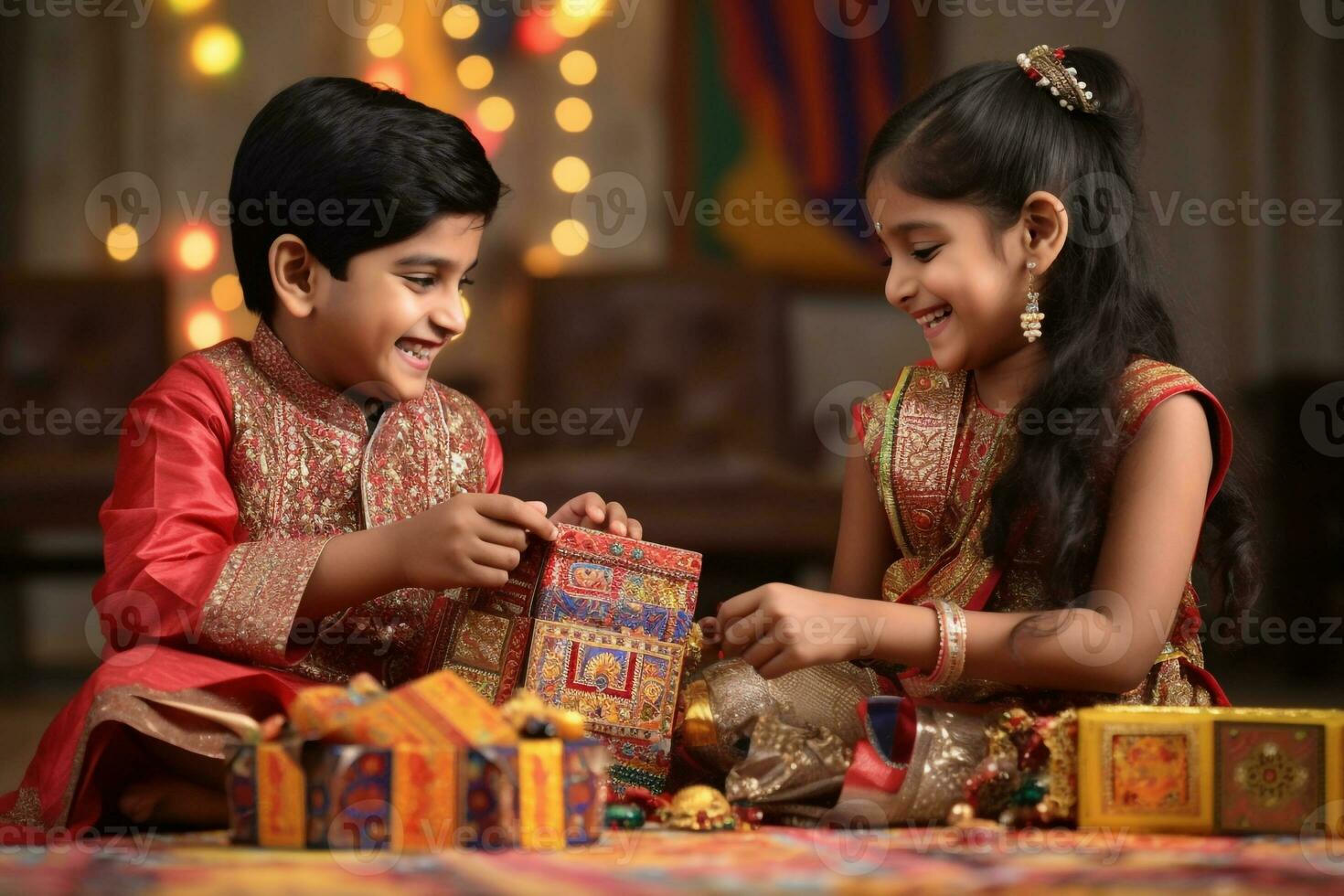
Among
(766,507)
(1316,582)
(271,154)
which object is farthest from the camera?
(1316,582)

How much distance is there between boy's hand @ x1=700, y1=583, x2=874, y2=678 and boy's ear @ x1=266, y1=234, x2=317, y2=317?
574 mm

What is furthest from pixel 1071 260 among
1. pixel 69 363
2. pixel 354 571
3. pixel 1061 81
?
pixel 69 363

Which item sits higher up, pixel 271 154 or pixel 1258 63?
pixel 1258 63

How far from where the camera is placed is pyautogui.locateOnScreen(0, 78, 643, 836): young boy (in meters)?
1.38

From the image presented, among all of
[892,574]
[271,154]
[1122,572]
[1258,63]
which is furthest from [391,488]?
[1258,63]

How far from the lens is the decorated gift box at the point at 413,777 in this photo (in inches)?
43.9

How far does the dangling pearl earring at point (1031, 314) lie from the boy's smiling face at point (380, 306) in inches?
23.0

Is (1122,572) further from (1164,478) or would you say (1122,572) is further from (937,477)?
(937,477)

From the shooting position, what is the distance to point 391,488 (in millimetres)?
1626

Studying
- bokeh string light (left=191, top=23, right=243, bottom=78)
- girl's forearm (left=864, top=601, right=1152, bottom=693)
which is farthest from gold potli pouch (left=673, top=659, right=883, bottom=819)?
bokeh string light (left=191, top=23, right=243, bottom=78)

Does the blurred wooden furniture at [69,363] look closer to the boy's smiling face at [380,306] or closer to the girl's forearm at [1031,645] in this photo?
the boy's smiling face at [380,306]

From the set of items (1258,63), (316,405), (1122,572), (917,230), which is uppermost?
(1258,63)

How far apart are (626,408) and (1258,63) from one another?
192 cm

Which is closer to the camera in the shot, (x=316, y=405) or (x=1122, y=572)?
(x=1122, y=572)
